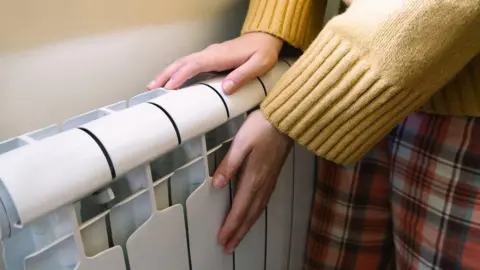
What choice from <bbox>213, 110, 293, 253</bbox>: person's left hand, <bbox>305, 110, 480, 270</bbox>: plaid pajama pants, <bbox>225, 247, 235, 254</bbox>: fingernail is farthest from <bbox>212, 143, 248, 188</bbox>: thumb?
<bbox>305, 110, 480, 270</bbox>: plaid pajama pants

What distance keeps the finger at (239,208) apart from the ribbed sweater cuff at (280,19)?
7.3 inches

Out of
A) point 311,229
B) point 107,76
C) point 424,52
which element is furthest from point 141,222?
point 311,229

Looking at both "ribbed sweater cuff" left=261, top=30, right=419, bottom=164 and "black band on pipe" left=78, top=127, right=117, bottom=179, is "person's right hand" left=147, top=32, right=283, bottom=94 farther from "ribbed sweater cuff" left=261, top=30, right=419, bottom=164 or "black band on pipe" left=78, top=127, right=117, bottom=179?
"black band on pipe" left=78, top=127, right=117, bottom=179

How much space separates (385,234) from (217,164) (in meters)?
0.37

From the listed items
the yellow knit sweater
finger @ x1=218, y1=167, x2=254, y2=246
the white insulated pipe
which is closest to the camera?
the white insulated pipe

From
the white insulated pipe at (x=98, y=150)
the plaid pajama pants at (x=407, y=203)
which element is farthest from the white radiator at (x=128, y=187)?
the plaid pajama pants at (x=407, y=203)

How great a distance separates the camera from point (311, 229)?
0.86 m

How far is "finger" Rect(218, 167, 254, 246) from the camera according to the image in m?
0.59

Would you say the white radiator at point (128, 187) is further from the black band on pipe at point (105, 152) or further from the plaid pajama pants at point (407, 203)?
the plaid pajama pants at point (407, 203)

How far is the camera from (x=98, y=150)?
1.33ft

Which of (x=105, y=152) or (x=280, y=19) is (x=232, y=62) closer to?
(x=280, y=19)

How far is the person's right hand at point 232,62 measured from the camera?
22.0 inches

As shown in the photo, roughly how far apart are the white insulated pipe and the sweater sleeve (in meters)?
0.13

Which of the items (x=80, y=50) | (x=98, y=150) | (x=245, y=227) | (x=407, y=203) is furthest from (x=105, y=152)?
(x=407, y=203)
